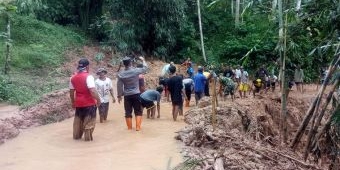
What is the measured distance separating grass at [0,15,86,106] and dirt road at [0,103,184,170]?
3161 mm

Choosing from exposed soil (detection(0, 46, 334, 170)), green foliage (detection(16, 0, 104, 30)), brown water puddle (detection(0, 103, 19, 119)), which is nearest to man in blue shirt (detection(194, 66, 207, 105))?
exposed soil (detection(0, 46, 334, 170))

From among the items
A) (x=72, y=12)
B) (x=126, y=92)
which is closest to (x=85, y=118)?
(x=126, y=92)

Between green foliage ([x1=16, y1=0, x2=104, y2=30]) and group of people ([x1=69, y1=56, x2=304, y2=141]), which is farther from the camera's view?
green foliage ([x1=16, y1=0, x2=104, y2=30])

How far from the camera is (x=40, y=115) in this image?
12664mm

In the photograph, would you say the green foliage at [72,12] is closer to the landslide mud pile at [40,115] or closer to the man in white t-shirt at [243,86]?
the man in white t-shirt at [243,86]

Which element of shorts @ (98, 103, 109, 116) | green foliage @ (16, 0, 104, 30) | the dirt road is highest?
green foliage @ (16, 0, 104, 30)

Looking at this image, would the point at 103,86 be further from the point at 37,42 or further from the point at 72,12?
the point at 72,12

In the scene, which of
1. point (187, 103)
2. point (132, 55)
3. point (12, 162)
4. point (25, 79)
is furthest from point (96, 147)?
point (132, 55)

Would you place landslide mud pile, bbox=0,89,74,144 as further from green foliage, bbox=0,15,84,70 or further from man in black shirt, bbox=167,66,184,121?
green foliage, bbox=0,15,84,70

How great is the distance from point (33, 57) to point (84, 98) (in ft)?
42.9

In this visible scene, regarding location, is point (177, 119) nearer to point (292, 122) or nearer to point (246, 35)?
point (292, 122)

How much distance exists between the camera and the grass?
1534cm

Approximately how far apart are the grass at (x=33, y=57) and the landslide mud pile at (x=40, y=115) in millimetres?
534

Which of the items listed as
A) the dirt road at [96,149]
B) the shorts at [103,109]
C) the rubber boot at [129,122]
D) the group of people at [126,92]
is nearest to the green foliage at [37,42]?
the group of people at [126,92]
